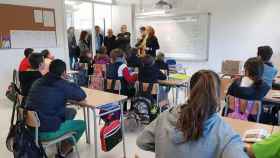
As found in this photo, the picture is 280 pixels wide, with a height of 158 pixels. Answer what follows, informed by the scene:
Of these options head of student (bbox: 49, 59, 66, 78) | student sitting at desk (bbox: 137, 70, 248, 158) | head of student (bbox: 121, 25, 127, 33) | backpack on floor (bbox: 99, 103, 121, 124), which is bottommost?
backpack on floor (bbox: 99, 103, 121, 124)

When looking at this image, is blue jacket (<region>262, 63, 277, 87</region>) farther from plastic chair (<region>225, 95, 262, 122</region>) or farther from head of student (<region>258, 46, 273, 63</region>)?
plastic chair (<region>225, 95, 262, 122</region>)

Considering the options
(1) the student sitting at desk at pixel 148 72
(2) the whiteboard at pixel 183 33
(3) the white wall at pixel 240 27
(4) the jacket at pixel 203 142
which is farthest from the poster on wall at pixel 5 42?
(4) the jacket at pixel 203 142

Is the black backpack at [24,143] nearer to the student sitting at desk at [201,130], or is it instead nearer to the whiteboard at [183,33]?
the student sitting at desk at [201,130]

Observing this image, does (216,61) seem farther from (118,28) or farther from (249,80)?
(249,80)

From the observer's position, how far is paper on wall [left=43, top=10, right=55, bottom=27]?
19.7 feet

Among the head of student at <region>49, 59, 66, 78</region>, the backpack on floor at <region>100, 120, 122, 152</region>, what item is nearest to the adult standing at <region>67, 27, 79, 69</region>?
the backpack on floor at <region>100, 120, 122, 152</region>

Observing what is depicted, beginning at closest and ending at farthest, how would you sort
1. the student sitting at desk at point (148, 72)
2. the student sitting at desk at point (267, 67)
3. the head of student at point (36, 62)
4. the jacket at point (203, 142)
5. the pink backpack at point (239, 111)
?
the jacket at point (203, 142)
the pink backpack at point (239, 111)
the student sitting at desk at point (267, 67)
the head of student at point (36, 62)
the student sitting at desk at point (148, 72)

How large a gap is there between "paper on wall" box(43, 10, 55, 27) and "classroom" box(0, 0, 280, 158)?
0.02m

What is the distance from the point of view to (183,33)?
23.5 feet

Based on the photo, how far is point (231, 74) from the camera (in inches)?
198

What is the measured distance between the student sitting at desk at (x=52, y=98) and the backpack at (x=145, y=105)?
4.18ft

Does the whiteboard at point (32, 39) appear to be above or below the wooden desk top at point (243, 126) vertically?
above

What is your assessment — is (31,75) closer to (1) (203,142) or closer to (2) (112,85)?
(2) (112,85)

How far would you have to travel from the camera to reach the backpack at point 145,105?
3.60 meters
